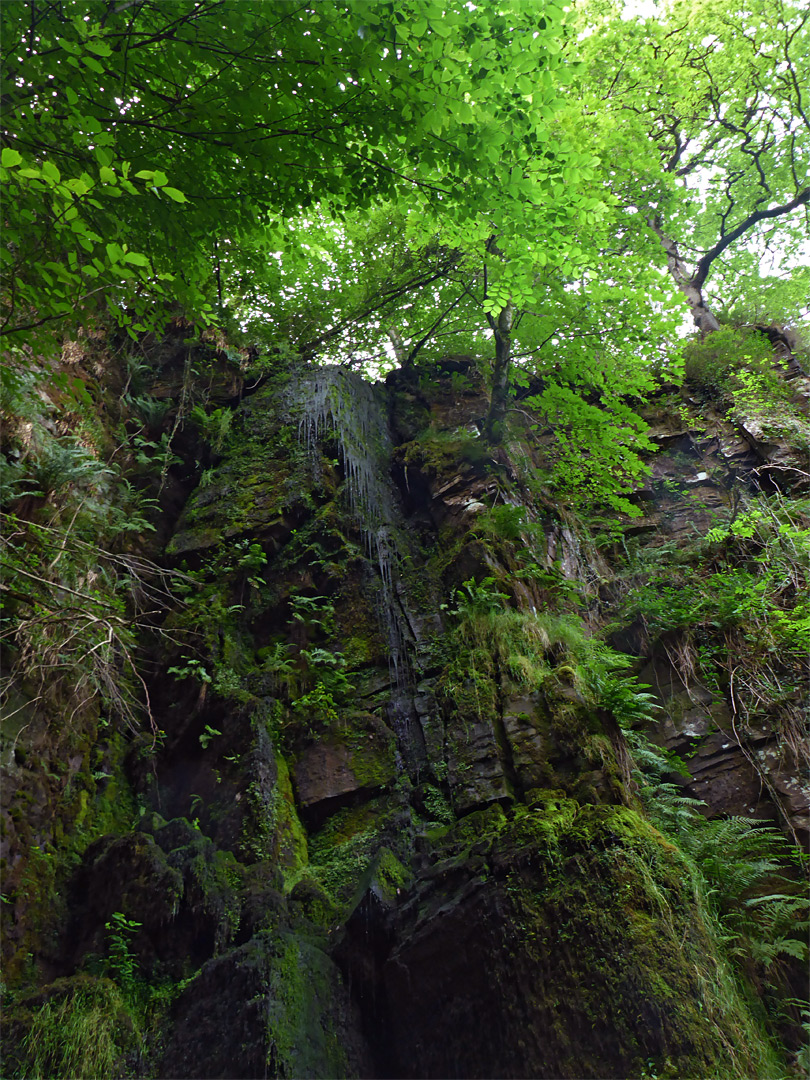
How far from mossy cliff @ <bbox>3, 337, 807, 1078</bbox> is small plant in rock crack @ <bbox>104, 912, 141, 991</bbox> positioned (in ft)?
0.08

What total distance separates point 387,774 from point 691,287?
11.4 meters

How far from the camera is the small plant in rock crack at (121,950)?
4.27m

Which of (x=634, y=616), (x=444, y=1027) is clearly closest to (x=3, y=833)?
(x=444, y=1027)

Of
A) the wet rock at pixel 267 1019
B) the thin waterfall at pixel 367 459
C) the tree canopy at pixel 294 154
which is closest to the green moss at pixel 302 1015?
the wet rock at pixel 267 1019

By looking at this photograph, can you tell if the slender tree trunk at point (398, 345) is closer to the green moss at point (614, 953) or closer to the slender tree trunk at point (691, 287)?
the slender tree trunk at point (691, 287)

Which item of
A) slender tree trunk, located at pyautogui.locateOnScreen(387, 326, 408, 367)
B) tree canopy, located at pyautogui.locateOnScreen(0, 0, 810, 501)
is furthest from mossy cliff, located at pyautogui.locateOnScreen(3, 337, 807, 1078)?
slender tree trunk, located at pyautogui.locateOnScreen(387, 326, 408, 367)

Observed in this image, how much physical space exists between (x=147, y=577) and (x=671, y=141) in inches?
526

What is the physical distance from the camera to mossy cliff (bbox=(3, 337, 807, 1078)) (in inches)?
150

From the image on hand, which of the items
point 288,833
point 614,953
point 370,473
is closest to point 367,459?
point 370,473

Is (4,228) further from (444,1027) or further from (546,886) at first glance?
(444,1027)

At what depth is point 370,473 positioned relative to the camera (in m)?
8.92

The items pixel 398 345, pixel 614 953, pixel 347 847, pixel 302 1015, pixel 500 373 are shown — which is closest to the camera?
pixel 614 953

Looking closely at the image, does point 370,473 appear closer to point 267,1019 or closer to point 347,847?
point 347,847

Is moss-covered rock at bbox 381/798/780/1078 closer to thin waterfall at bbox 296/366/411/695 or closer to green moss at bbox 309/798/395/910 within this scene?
green moss at bbox 309/798/395/910
